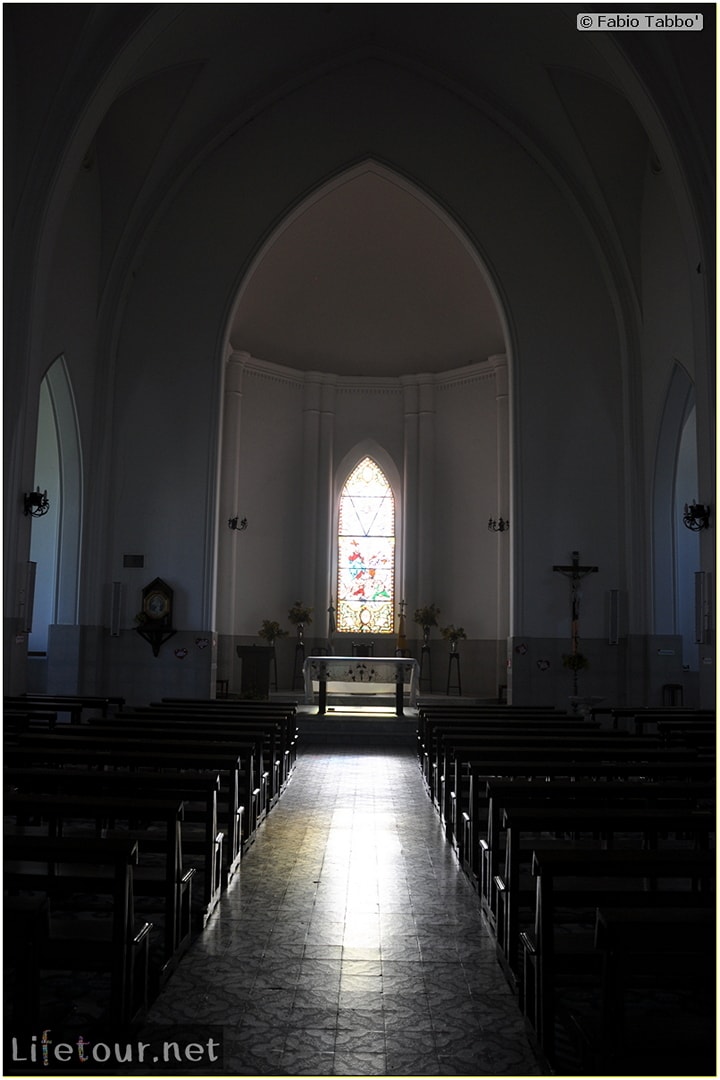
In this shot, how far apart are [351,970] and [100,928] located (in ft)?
4.08

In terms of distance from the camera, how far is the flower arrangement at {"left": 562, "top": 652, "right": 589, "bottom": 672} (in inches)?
591

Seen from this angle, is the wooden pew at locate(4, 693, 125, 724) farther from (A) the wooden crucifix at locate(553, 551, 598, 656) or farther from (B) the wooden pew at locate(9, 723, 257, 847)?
(A) the wooden crucifix at locate(553, 551, 598, 656)

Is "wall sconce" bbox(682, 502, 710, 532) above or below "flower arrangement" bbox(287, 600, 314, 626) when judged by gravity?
above

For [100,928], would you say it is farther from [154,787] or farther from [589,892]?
[589,892]

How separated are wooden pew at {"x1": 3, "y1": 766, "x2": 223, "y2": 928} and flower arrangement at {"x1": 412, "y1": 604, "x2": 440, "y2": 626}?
16.3 meters

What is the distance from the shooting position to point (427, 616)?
71.4 ft

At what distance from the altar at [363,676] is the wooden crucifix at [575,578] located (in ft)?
9.08

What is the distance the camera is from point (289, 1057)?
11.0 feet

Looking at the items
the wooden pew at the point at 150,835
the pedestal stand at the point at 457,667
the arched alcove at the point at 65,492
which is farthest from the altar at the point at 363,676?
the wooden pew at the point at 150,835

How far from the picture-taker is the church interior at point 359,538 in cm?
370

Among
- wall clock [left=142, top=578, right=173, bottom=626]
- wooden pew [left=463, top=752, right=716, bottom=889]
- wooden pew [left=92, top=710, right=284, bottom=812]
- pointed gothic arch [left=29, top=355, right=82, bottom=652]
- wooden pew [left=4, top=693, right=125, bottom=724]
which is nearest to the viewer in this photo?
wooden pew [left=463, top=752, right=716, bottom=889]

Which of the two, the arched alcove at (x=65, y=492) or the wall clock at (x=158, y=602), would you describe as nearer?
the arched alcove at (x=65, y=492)

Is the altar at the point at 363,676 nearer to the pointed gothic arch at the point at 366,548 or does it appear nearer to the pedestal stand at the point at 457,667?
the pedestal stand at the point at 457,667

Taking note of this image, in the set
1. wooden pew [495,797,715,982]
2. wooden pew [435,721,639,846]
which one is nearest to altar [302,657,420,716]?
wooden pew [435,721,639,846]
